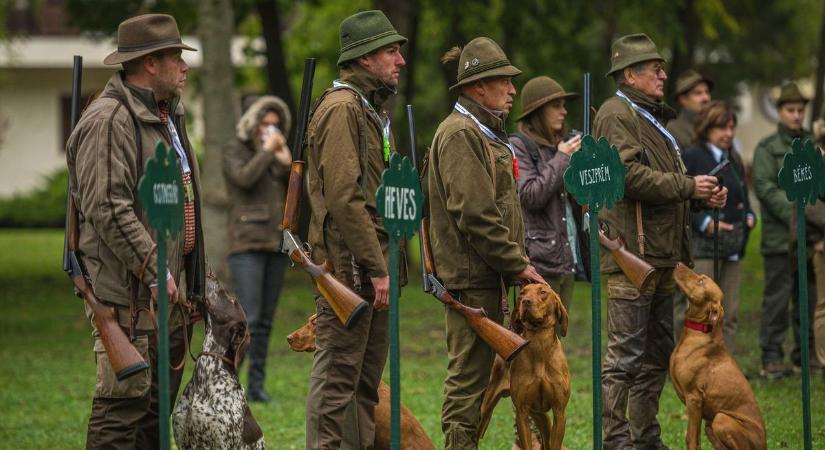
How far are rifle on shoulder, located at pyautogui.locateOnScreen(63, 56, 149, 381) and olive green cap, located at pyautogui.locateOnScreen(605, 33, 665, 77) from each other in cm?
328

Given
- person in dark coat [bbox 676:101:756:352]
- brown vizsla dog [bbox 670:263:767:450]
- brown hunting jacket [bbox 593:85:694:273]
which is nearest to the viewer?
brown vizsla dog [bbox 670:263:767:450]

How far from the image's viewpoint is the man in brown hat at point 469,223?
6793mm

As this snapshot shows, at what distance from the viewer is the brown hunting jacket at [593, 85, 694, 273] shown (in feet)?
25.4

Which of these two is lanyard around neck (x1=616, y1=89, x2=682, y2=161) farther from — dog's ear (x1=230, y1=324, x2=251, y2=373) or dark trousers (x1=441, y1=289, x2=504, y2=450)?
dog's ear (x1=230, y1=324, x2=251, y2=373)

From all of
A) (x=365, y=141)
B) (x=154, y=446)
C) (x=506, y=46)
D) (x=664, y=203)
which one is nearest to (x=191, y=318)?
(x=154, y=446)

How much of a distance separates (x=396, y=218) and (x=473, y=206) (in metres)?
1.09

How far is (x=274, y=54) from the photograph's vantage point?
2114cm

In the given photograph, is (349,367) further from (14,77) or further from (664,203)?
(14,77)

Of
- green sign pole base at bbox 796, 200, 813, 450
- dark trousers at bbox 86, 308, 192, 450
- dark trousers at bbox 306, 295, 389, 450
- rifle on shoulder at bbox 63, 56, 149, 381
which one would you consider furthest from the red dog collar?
rifle on shoulder at bbox 63, 56, 149, 381

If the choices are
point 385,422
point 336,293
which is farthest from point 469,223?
point 385,422

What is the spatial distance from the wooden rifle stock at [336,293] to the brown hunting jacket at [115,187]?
622mm

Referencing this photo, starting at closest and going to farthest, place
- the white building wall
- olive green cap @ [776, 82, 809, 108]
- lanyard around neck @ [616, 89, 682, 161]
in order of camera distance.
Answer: lanyard around neck @ [616, 89, 682, 161]
olive green cap @ [776, 82, 809, 108]
the white building wall

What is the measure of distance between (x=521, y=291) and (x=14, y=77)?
3836cm

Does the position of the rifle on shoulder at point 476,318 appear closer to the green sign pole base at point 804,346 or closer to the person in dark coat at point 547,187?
the person in dark coat at point 547,187
